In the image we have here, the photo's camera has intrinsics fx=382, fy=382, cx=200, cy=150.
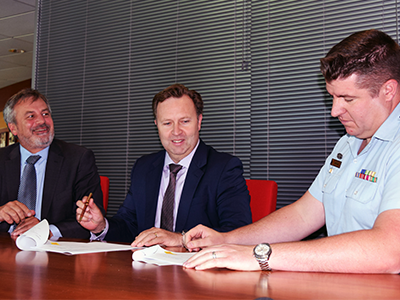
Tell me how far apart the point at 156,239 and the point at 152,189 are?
2.16 ft

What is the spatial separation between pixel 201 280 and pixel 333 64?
865mm

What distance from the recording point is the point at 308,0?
275 centimetres

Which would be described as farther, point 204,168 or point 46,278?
point 204,168

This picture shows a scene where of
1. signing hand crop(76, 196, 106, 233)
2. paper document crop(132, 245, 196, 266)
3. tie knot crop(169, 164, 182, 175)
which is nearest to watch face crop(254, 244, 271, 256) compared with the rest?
paper document crop(132, 245, 196, 266)

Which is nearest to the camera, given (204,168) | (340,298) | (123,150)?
(340,298)

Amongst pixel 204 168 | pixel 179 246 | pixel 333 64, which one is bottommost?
pixel 179 246

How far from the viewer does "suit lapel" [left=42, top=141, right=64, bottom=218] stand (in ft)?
7.77

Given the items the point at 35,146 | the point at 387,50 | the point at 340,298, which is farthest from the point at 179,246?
the point at 35,146

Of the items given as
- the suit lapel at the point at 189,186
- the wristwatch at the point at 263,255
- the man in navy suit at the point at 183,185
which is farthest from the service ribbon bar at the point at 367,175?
the suit lapel at the point at 189,186

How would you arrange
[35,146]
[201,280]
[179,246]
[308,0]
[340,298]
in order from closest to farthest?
[340,298] < [201,280] < [179,246] < [35,146] < [308,0]

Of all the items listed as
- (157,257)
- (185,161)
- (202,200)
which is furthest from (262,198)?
(157,257)

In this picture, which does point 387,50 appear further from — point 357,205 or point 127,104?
point 127,104

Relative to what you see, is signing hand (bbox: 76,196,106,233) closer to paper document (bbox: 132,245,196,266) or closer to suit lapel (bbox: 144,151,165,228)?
suit lapel (bbox: 144,151,165,228)

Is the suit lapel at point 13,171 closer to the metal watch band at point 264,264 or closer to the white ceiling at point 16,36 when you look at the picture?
the metal watch band at point 264,264
